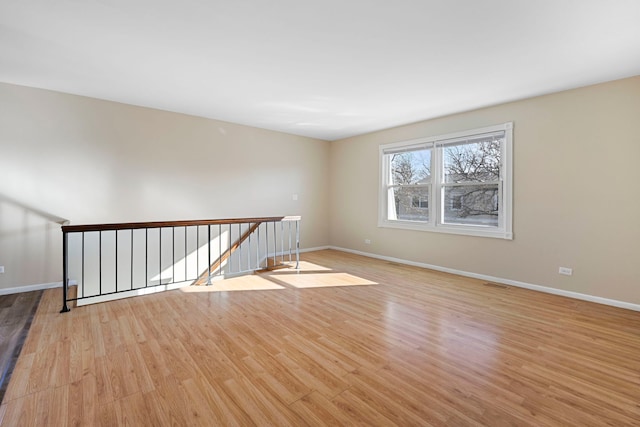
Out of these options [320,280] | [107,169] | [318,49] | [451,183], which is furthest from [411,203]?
[107,169]

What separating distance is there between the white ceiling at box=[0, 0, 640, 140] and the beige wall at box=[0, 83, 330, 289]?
1.19ft

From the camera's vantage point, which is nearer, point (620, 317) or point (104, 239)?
point (620, 317)

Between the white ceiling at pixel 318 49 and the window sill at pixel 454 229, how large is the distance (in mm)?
1850

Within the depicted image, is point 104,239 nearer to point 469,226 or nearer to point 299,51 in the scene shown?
point 299,51

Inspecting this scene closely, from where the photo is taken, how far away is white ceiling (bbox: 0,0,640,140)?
2.11 m

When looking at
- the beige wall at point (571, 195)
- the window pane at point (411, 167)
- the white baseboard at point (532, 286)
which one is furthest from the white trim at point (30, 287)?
the beige wall at point (571, 195)

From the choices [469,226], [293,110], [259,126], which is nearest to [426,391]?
[469,226]

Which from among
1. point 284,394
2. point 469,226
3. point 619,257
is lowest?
point 284,394

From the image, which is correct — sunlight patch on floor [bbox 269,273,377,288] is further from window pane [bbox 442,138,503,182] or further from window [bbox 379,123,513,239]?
window pane [bbox 442,138,503,182]

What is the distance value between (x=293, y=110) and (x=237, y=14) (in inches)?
91.9

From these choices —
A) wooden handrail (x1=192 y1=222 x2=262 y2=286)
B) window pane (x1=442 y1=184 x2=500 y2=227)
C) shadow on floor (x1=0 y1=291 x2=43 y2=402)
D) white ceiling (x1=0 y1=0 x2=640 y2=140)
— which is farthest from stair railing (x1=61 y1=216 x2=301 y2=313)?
window pane (x1=442 y1=184 x2=500 y2=227)

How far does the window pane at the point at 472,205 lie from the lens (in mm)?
4219

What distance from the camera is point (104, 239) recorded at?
164 inches

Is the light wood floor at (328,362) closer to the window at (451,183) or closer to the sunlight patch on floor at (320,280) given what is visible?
the sunlight patch on floor at (320,280)
